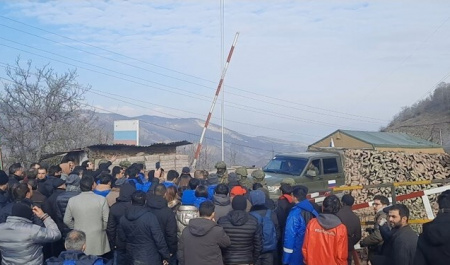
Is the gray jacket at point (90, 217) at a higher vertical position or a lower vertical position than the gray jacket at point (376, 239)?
higher

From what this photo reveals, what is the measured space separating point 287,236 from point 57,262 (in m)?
3.15

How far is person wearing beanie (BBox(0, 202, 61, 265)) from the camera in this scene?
5367mm

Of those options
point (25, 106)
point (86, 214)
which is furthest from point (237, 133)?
point (86, 214)

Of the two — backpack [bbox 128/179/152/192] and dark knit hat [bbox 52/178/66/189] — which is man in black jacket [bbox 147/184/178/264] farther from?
backpack [bbox 128/179/152/192]

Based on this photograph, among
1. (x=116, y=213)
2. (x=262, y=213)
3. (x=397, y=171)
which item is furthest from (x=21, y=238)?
(x=397, y=171)

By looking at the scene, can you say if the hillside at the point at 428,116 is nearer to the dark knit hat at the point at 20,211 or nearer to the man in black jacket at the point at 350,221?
the man in black jacket at the point at 350,221

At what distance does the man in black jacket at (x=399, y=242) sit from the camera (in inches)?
199

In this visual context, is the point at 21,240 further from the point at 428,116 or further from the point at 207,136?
the point at 207,136

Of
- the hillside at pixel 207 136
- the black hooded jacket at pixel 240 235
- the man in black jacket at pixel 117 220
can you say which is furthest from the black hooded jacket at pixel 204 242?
the hillside at pixel 207 136

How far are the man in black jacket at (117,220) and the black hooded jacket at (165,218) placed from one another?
→ 1.16 ft

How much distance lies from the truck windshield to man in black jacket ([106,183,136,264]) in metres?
7.44

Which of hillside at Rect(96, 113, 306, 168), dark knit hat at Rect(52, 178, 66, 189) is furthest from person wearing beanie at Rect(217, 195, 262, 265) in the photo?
hillside at Rect(96, 113, 306, 168)

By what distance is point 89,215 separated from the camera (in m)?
6.90

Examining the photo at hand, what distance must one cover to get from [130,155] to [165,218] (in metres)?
10.6
